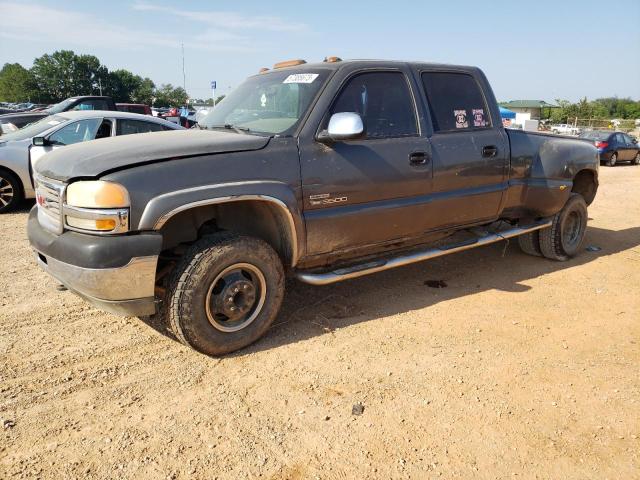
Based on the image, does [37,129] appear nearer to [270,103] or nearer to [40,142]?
[40,142]

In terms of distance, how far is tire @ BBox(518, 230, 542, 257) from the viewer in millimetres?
5779

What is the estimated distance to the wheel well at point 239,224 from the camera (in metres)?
3.40

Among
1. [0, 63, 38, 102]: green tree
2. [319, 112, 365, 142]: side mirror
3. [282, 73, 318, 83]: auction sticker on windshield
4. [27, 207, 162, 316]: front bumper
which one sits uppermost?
[0, 63, 38, 102]: green tree

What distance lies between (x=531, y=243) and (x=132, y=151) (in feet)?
15.3

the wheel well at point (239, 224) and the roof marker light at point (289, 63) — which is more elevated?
the roof marker light at point (289, 63)

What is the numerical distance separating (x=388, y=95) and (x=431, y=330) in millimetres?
1927

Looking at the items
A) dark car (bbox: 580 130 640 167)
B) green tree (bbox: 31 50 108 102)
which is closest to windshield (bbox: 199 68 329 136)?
dark car (bbox: 580 130 640 167)

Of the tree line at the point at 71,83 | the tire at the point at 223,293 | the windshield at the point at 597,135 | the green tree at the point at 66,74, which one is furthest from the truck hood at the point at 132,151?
the green tree at the point at 66,74

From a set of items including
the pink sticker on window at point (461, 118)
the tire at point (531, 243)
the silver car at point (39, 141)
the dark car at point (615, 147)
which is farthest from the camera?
the dark car at point (615, 147)

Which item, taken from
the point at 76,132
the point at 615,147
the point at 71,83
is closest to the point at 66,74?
the point at 71,83

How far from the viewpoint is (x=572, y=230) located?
236 inches

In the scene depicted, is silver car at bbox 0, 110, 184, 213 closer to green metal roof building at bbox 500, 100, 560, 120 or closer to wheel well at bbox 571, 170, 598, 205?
wheel well at bbox 571, 170, 598, 205

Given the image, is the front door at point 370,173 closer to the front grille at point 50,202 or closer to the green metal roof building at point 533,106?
the front grille at point 50,202

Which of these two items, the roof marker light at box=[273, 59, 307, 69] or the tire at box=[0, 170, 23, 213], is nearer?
the roof marker light at box=[273, 59, 307, 69]
